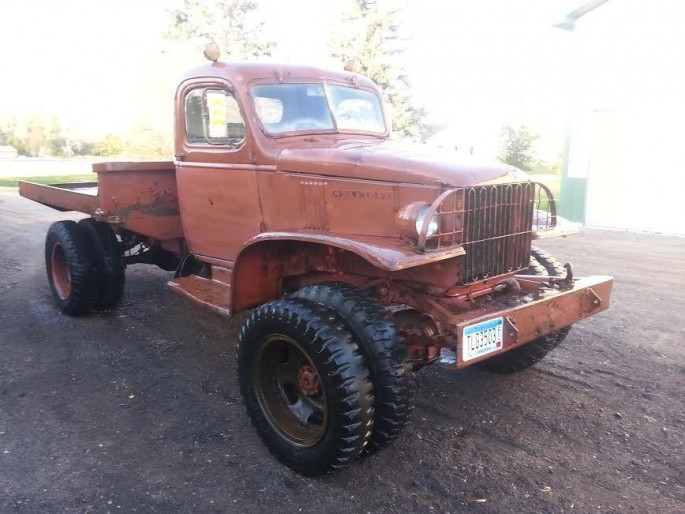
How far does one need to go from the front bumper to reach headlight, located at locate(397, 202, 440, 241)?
50cm

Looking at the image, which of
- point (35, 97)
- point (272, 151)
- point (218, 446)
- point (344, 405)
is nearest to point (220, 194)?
point (272, 151)

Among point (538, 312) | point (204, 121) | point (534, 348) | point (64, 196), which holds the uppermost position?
point (204, 121)

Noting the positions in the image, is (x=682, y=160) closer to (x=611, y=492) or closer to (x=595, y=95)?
(x=595, y=95)

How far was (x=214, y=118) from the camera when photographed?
442cm

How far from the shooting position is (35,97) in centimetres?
4275

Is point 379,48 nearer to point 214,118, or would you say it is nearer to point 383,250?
point 214,118

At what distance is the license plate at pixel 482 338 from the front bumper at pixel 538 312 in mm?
21

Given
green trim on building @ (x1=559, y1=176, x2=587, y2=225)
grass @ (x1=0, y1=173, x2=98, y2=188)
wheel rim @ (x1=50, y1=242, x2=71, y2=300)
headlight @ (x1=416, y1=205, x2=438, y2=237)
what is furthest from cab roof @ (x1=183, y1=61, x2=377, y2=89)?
A: grass @ (x1=0, y1=173, x2=98, y2=188)

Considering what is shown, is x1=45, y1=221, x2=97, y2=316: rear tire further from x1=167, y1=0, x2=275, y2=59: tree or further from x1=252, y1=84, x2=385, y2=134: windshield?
x1=167, y1=0, x2=275, y2=59: tree

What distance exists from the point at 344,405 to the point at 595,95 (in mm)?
11176

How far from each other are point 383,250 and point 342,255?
0.72m

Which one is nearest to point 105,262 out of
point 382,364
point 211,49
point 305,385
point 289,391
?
point 211,49

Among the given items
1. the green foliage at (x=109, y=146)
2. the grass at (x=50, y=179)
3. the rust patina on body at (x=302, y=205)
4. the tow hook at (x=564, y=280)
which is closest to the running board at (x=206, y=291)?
the rust patina on body at (x=302, y=205)

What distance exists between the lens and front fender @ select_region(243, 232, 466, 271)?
2.83 metres
